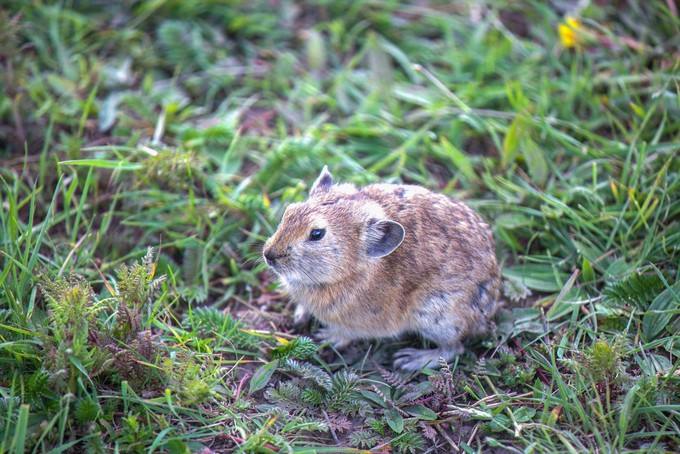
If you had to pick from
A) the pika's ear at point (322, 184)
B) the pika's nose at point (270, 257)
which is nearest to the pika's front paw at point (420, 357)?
the pika's nose at point (270, 257)

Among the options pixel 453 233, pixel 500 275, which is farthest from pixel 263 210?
pixel 500 275

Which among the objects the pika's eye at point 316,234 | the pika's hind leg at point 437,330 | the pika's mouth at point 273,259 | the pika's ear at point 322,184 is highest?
the pika's ear at point 322,184

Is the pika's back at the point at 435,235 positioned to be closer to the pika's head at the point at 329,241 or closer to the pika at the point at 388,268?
the pika at the point at 388,268

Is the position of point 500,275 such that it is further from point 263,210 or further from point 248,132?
point 248,132

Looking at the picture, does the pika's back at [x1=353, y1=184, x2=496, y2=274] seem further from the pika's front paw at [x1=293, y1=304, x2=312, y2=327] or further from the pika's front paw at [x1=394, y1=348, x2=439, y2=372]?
the pika's front paw at [x1=293, y1=304, x2=312, y2=327]

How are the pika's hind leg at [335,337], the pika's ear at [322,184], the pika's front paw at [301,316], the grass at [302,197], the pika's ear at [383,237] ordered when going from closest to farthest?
the grass at [302,197] → the pika's ear at [383,237] → the pika's hind leg at [335,337] → the pika's ear at [322,184] → the pika's front paw at [301,316]

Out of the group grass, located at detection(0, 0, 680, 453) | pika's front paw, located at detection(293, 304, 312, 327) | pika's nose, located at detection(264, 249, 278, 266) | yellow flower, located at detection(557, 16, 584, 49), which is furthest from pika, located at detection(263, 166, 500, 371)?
yellow flower, located at detection(557, 16, 584, 49)
